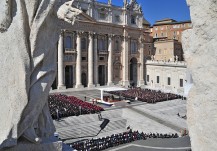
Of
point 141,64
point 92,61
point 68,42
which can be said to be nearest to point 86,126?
point 68,42

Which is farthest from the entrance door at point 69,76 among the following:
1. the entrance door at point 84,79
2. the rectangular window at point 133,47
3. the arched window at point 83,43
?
the rectangular window at point 133,47

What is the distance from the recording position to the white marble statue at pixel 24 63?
4340 mm

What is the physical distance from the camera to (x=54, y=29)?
4.86 meters

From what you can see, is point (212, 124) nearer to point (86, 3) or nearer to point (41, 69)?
point (41, 69)

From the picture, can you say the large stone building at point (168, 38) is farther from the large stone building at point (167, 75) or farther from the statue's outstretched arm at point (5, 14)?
the statue's outstretched arm at point (5, 14)

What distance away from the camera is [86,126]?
2338 cm

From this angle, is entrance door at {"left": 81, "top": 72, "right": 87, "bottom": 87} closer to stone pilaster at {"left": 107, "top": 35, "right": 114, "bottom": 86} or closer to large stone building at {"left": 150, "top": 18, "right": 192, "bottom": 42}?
stone pilaster at {"left": 107, "top": 35, "right": 114, "bottom": 86}

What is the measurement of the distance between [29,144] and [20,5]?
2518 mm

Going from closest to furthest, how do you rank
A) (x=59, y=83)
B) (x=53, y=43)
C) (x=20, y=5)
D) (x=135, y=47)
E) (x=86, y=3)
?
1. (x=20, y=5)
2. (x=53, y=43)
3. (x=59, y=83)
4. (x=86, y=3)
5. (x=135, y=47)

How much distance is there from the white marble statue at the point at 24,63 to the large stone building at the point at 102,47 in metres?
37.6

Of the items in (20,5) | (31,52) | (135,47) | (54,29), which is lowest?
(31,52)

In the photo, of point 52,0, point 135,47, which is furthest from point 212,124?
point 135,47

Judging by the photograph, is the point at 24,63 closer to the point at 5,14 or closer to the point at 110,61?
the point at 5,14

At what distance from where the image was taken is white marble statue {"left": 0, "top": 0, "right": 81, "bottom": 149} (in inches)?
171
